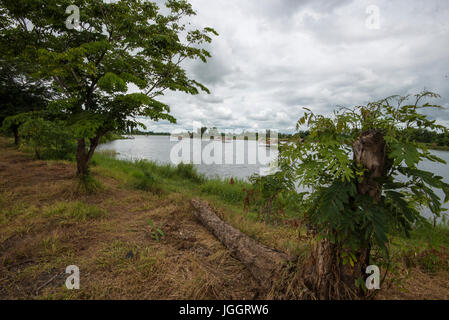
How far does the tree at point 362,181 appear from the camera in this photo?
4.20ft

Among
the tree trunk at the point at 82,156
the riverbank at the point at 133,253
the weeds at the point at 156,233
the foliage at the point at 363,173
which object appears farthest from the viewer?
the tree trunk at the point at 82,156

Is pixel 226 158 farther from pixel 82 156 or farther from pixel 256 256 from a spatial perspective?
pixel 256 256

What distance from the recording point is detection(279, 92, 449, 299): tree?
1281mm

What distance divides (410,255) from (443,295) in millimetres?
814

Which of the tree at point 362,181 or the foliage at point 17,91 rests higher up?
the foliage at point 17,91

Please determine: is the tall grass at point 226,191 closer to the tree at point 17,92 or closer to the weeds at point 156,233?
the weeds at point 156,233

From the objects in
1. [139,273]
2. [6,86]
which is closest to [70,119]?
[139,273]

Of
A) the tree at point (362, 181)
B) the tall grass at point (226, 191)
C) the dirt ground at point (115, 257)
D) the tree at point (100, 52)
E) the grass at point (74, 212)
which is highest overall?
the tree at point (100, 52)

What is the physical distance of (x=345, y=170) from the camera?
4.15 feet

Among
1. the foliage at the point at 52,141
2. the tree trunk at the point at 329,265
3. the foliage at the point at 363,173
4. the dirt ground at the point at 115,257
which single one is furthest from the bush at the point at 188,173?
the foliage at the point at 363,173

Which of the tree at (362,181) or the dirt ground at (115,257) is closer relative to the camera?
the tree at (362,181)

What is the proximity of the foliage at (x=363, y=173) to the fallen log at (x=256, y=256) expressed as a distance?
817mm

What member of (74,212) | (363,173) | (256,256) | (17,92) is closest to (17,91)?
(17,92)

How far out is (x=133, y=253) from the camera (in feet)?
8.36
